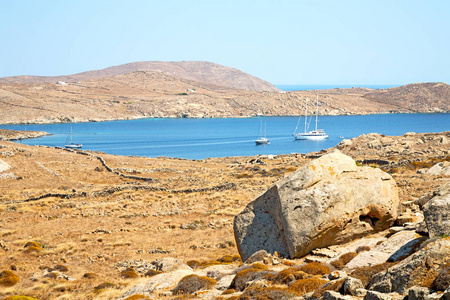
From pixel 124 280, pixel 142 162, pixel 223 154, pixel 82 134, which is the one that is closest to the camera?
pixel 124 280

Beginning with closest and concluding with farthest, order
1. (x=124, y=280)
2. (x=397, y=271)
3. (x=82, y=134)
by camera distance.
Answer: (x=397, y=271), (x=124, y=280), (x=82, y=134)

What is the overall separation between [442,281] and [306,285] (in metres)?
4.35

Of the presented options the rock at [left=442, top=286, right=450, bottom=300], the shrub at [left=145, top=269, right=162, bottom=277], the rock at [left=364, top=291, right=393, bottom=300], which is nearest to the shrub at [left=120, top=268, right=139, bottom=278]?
the shrub at [left=145, top=269, right=162, bottom=277]

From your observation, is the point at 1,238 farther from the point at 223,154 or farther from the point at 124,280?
the point at 223,154

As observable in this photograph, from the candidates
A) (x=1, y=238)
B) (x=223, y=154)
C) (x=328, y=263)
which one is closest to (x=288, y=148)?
(x=223, y=154)

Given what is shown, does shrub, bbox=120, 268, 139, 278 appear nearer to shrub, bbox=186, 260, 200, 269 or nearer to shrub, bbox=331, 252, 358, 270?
shrub, bbox=186, 260, 200, 269

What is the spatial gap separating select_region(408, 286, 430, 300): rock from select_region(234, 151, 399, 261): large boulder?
312 inches

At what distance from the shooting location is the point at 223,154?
10588cm

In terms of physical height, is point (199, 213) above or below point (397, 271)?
below

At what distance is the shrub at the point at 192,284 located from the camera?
15.2 m

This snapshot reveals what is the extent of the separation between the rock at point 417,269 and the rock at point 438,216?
2.29 m

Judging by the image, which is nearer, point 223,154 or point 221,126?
point 223,154

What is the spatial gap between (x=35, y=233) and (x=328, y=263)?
20168 mm

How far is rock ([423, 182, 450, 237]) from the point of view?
12461mm
